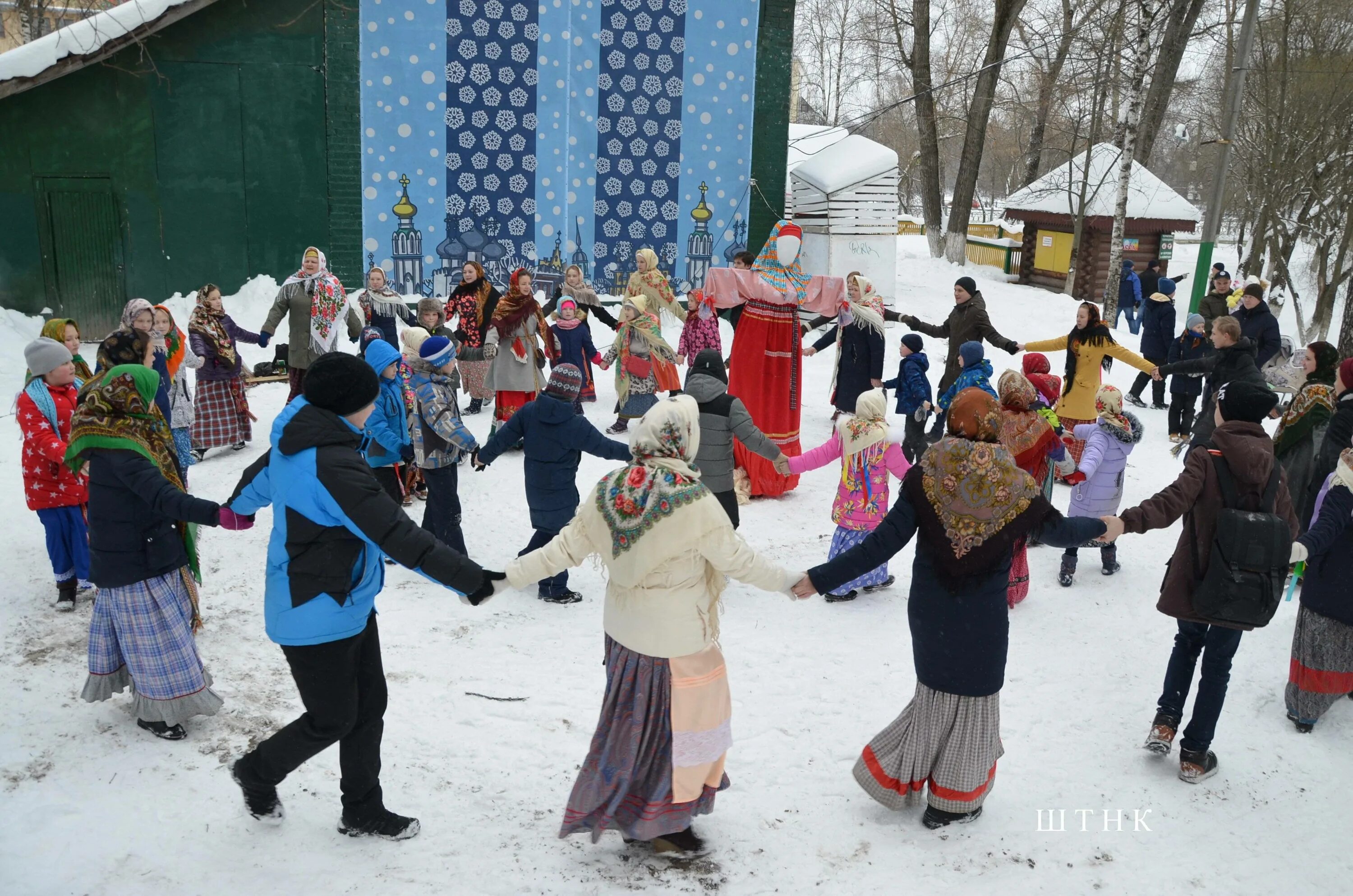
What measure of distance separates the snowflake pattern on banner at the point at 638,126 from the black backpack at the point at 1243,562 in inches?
448

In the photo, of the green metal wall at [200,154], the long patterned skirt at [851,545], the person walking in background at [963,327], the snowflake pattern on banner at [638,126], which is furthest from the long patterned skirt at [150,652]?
the snowflake pattern on banner at [638,126]

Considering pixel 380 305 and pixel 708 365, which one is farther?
pixel 380 305

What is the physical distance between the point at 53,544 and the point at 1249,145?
82.3 ft

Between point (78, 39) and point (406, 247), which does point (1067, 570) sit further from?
point (78, 39)

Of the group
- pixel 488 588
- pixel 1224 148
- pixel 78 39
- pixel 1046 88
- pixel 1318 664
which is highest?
pixel 1046 88

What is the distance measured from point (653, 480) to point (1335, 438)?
400 centimetres

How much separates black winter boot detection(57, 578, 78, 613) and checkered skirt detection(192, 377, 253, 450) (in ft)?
9.78

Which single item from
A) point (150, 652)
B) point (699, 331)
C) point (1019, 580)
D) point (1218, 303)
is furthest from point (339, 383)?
point (1218, 303)

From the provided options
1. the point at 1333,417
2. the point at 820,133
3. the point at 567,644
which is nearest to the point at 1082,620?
the point at 1333,417

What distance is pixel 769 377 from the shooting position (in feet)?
27.6

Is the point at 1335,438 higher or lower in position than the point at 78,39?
lower

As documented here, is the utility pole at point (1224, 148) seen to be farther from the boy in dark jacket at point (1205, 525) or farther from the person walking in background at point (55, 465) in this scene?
the person walking in background at point (55, 465)

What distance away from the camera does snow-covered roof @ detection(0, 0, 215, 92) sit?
11430 millimetres

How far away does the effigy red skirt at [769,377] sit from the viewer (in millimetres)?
8336
